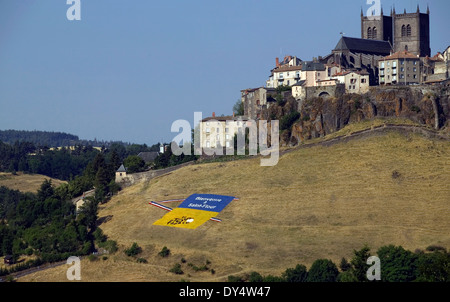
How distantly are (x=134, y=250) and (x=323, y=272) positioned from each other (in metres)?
21.6

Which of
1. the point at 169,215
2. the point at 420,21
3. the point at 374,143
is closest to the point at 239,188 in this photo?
the point at 169,215

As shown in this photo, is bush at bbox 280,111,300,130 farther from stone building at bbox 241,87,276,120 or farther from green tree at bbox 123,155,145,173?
green tree at bbox 123,155,145,173

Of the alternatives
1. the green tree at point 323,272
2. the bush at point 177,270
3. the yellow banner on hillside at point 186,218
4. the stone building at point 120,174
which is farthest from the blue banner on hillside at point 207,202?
the green tree at point 323,272

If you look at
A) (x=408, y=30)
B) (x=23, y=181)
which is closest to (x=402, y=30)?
(x=408, y=30)

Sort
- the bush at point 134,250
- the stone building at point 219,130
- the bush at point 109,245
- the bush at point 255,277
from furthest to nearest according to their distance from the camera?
the stone building at point 219,130 → the bush at point 109,245 → the bush at point 134,250 → the bush at point 255,277

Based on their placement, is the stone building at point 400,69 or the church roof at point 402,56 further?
the church roof at point 402,56

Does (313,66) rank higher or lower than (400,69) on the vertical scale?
higher

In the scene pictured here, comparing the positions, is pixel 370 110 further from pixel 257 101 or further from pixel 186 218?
pixel 186 218

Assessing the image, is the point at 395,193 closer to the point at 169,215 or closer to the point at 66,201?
the point at 169,215

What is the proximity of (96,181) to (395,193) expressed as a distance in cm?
4071

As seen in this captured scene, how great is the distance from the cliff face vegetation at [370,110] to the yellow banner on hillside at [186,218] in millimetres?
20922

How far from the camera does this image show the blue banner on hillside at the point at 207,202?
95.9m

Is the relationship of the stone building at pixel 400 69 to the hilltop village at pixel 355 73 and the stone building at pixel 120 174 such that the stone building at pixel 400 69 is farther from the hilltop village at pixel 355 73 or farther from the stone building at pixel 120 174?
the stone building at pixel 120 174

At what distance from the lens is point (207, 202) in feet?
320
